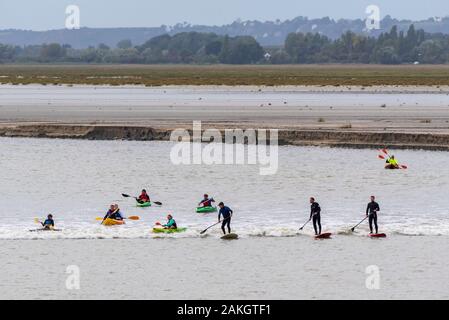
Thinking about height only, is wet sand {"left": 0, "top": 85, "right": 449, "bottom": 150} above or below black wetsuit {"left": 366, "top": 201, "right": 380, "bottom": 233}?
below

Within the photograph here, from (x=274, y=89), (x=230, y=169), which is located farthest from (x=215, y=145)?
(x=274, y=89)

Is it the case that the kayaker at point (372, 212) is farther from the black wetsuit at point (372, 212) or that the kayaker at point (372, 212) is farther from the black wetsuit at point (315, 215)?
the black wetsuit at point (315, 215)

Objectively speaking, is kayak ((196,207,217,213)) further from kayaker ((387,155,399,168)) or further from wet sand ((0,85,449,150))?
wet sand ((0,85,449,150))

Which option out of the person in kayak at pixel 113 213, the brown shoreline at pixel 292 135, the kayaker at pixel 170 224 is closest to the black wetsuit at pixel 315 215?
the kayaker at pixel 170 224

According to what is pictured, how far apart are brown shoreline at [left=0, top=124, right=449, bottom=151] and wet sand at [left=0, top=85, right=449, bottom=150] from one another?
0.06m

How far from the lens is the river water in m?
34.4

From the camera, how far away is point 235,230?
42.2 m

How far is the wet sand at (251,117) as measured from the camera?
74.8 m

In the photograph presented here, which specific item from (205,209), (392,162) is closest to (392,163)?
(392,162)

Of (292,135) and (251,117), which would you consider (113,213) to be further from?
(251,117)

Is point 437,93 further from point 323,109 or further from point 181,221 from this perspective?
point 181,221

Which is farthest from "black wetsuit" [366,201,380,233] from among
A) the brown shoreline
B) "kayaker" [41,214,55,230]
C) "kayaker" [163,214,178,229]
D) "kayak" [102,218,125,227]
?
the brown shoreline

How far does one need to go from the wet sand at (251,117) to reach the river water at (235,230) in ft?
29.7
